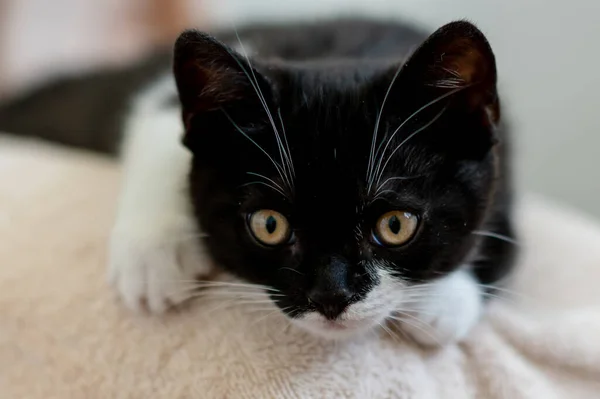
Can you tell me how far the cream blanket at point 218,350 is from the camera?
0.95 metres

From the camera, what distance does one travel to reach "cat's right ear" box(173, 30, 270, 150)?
96 centimetres

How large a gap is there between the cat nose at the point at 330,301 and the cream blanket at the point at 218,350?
3.7 inches

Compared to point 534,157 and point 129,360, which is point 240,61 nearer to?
point 129,360

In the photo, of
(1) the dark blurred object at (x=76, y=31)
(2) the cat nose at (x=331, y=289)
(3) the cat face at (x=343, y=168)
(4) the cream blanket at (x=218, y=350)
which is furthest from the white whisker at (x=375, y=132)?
(1) the dark blurred object at (x=76, y=31)

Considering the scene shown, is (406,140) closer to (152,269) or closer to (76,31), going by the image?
(152,269)

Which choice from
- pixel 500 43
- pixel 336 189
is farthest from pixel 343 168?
pixel 500 43

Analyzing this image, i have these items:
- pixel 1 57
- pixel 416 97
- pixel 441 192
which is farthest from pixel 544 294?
pixel 1 57

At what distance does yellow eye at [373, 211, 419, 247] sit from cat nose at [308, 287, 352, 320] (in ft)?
0.32

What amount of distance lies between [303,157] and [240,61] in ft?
0.52

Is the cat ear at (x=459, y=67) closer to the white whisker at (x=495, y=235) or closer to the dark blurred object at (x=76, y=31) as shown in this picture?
the white whisker at (x=495, y=235)

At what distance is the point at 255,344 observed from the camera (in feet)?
3.22

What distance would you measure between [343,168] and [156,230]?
34 cm

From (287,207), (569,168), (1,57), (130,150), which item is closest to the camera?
(287,207)

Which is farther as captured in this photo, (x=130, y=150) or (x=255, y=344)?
(x=130, y=150)
